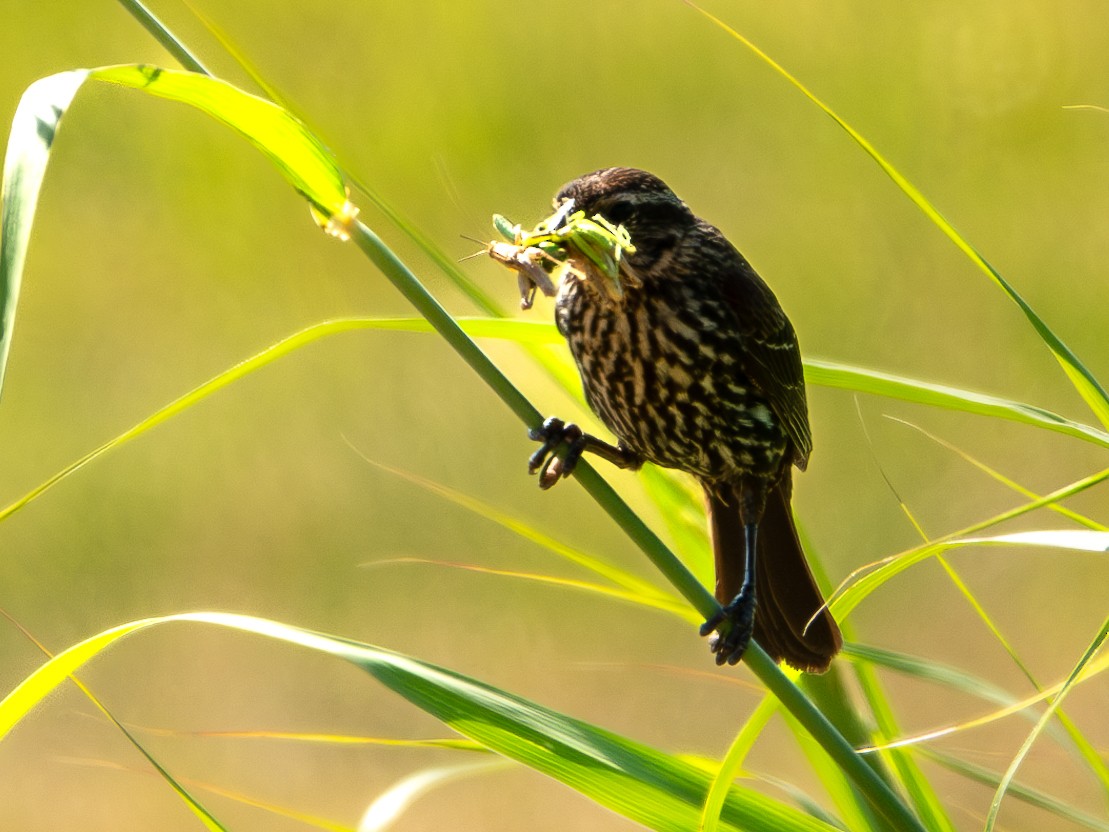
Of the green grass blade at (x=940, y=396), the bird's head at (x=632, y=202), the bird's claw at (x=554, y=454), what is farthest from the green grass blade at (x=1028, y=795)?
the bird's head at (x=632, y=202)

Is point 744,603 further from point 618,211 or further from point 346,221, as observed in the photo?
point 346,221

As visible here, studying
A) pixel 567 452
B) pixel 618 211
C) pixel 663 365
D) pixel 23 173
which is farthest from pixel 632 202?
pixel 23 173

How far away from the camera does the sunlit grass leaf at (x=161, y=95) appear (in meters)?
0.95

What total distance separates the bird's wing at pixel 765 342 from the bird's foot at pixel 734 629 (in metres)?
0.33

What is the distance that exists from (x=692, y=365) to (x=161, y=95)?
1221 mm

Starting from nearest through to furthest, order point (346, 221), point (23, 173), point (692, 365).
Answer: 1. point (23, 173)
2. point (346, 221)
3. point (692, 365)

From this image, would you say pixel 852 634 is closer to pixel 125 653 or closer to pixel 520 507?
pixel 520 507

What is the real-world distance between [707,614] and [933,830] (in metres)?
0.44

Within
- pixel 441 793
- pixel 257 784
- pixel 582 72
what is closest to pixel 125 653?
pixel 257 784

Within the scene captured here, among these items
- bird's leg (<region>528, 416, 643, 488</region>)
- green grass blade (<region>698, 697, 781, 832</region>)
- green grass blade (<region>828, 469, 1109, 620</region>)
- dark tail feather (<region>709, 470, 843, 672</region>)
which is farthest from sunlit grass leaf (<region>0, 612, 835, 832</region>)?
dark tail feather (<region>709, 470, 843, 672</region>)

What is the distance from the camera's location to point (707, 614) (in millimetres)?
1310

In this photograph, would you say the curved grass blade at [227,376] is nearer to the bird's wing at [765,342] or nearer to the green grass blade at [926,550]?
the green grass blade at [926,550]

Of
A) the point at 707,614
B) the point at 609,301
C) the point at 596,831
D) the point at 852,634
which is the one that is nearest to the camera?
the point at 707,614

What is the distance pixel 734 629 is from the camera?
84.4 inches
